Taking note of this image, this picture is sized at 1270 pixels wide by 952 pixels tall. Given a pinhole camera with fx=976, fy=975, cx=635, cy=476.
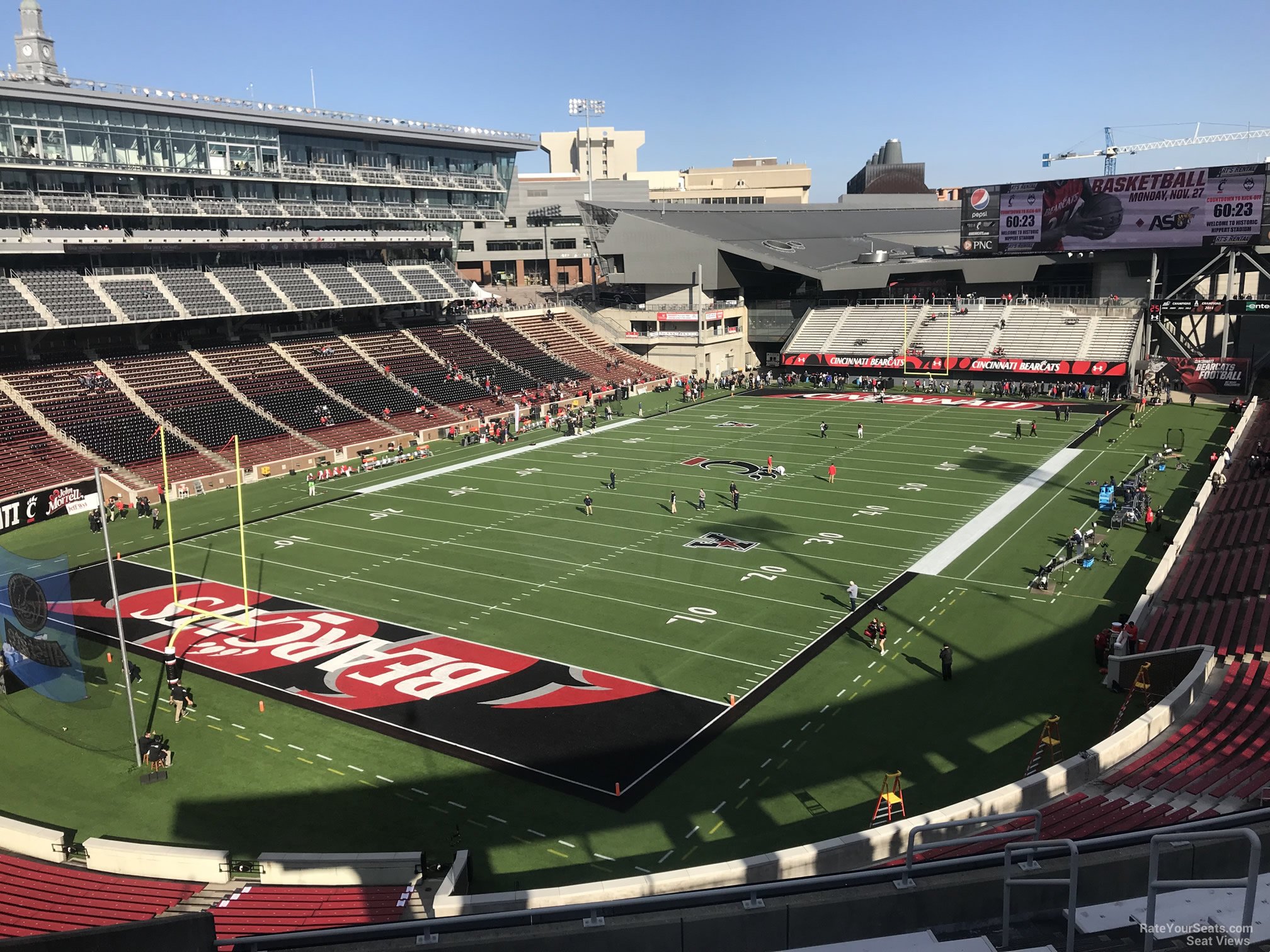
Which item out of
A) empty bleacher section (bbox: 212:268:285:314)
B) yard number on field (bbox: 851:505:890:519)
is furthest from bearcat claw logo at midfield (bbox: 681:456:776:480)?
empty bleacher section (bbox: 212:268:285:314)

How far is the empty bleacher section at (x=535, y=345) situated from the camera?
2542 inches

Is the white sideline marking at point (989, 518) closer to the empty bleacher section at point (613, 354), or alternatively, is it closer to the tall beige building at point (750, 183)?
the empty bleacher section at point (613, 354)

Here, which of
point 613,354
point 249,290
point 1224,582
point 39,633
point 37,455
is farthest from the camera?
point 613,354

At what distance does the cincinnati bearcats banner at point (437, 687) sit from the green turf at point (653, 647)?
2.01ft

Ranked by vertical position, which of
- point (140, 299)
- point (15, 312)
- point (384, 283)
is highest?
point (384, 283)

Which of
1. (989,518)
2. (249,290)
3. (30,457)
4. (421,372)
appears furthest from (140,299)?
(989,518)

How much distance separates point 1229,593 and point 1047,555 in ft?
21.8

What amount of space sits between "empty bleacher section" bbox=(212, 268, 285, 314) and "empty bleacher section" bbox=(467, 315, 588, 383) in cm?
1537

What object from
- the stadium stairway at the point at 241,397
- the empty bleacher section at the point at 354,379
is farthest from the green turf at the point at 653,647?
the empty bleacher section at the point at 354,379

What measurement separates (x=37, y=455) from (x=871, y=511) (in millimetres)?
32660

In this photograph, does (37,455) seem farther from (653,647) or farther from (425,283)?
(425,283)

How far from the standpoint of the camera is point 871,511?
34.6 metres

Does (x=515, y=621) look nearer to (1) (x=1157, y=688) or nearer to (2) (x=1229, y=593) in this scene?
(1) (x=1157, y=688)

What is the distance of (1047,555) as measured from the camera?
1144 inches
